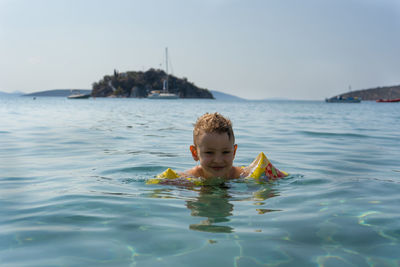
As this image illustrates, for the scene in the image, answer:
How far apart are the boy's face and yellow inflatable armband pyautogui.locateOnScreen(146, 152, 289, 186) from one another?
0.27 meters

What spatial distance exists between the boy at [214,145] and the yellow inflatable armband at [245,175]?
0.23 meters

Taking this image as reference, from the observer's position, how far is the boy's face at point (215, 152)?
445 cm

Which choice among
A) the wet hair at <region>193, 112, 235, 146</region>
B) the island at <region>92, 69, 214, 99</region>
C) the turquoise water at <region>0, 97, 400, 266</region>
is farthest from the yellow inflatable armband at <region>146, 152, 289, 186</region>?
the island at <region>92, 69, 214, 99</region>

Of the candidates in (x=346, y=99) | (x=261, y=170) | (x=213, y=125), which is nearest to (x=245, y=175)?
(x=261, y=170)

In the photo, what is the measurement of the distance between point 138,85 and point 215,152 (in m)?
179

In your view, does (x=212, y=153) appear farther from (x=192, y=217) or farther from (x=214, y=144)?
(x=192, y=217)

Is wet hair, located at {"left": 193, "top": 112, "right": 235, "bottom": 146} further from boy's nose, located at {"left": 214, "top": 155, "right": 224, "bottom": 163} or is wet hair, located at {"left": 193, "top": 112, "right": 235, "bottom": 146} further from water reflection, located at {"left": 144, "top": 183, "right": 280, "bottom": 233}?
water reflection, located at {"left": 144, "top": 183, "right": 280, "bottom": 233}

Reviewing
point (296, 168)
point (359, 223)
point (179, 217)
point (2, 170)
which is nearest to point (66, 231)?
point (179, 217)

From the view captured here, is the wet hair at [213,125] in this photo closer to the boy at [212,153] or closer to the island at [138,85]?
the boy at [212,153]

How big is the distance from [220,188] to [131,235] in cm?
191

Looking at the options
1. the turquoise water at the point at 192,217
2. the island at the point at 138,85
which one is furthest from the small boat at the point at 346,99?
the turquoise water at the point at 192,217

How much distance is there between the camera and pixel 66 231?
9.87 ft

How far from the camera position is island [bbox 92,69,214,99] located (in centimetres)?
17962

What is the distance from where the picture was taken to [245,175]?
5.08 meters
